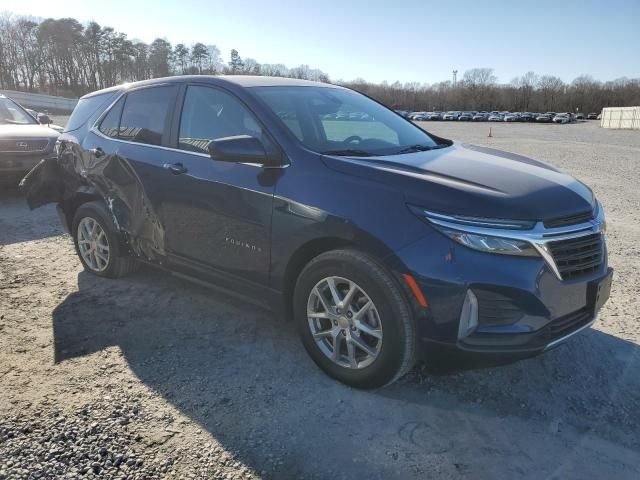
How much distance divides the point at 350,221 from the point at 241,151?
850 mm

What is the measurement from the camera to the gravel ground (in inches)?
97.3

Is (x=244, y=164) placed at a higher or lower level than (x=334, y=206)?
higher

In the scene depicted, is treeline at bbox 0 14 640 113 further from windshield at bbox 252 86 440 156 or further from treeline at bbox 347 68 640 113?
windshield at bbox 252 86 440 156

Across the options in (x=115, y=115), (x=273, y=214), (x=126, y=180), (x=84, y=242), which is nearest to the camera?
(x=273, y=214)

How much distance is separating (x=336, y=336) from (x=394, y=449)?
2.46 ft

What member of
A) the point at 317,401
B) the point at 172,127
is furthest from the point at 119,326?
the point at 317,401

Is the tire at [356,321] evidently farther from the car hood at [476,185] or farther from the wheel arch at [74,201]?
the wheel arch at [74,201]

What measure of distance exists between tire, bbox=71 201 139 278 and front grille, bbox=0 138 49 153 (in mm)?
4406

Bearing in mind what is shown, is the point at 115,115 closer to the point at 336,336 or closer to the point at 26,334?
the point at 26,334

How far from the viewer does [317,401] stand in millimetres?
2965

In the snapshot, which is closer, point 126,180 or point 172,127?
point 172,127

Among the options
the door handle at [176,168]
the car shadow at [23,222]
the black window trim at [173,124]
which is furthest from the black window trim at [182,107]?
the car shadow at [23,222]

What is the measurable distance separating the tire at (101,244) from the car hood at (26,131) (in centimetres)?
458

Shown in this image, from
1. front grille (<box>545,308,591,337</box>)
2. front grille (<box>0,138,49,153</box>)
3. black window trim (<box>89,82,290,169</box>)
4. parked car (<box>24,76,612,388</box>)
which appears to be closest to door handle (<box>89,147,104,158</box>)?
parked car (<box>24,76,612,388</box>)
